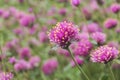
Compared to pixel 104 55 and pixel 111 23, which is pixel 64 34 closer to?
pixel 104 55

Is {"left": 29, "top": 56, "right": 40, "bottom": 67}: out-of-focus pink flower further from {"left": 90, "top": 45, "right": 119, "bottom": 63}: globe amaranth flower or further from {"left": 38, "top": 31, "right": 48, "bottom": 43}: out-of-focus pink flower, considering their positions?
{"left": 90, "top": 45, "right": 119, "bottom": 63}: globe amaranth flower

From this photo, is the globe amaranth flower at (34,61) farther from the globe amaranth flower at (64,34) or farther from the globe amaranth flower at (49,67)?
the globe amaranth flower at (64,34)

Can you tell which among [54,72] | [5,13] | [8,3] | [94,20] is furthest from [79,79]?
[8,3]

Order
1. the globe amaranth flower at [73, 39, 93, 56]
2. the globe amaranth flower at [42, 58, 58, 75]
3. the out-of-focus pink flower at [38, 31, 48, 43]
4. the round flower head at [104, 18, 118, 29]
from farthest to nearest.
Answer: the out-of-focus pink flower at [38, 31, 48, 43]
the globe amaranth flower at [42, 58, 58, 75]
the round flower head at [104, 18, 118, 29]
the globe amaranth flower at [73, 39, 93, 56]

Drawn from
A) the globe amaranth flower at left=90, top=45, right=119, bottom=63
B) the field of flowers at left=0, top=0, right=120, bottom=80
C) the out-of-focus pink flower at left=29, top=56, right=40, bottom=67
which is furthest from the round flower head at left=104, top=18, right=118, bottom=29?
the globe amaranth flower at left=90, top=45, right=119, bottom=63

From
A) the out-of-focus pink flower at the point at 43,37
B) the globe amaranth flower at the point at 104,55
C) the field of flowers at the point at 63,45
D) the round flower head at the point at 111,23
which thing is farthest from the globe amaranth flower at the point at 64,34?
the out-of-focus pink flower at the point at 43,37

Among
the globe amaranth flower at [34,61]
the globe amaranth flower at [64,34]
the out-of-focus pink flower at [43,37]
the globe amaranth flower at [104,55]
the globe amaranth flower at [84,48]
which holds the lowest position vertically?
the out-of-focus pink flower at [43,37]

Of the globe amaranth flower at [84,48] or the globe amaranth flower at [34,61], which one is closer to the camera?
the globe amaranth flower at [84,48]
